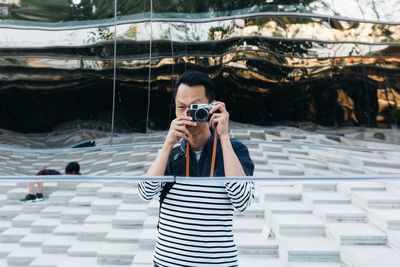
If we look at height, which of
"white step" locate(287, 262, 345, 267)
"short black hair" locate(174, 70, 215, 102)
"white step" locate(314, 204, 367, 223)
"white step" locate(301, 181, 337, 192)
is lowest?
"white step" locate(287, 262, 345, 267)

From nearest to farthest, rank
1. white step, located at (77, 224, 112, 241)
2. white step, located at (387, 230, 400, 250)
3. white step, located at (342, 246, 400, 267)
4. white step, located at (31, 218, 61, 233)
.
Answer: white step, located at (342, 246, 400, 267)
white step, located at (387, 230, 400, 250)
white step, located at (77, 224, 112, 241)
white step, located at (31, 218, 61, 233)

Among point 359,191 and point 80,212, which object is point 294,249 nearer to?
point 359,191

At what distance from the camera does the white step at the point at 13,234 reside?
303cm

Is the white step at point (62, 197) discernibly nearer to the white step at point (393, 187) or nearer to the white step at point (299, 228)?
the white step at point (299, 228)

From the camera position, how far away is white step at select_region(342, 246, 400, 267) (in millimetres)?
2020

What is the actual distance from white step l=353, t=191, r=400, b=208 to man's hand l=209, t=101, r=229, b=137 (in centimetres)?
202

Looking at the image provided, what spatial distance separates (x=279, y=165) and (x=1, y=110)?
0.60 m

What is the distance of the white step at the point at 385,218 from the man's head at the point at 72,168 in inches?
77.5

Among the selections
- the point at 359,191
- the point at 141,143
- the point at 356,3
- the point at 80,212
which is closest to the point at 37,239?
the point at 80,212

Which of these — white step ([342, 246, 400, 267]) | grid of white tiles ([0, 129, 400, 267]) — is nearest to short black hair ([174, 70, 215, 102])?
grid of white tiles ([0, 129, 400, 267])

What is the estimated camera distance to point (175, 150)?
0.90 meters

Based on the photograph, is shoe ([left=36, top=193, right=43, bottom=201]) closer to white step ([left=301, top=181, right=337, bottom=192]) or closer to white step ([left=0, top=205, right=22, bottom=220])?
white step ([left=0, top=205, right=22, bottom=220])

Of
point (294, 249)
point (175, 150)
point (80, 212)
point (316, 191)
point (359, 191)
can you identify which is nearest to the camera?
point (175, 150)

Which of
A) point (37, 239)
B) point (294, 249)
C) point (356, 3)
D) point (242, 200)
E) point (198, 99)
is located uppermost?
point (356, 3)
